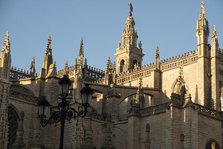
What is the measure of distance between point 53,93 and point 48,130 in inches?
155

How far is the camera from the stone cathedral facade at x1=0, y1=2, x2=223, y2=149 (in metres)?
34.0

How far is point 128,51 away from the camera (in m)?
62.6

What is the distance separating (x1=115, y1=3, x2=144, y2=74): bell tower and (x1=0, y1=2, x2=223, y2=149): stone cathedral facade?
653 cm

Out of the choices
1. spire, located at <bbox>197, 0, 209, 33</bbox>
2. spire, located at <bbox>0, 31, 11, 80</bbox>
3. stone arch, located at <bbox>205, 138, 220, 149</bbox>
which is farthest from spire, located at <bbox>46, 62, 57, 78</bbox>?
stone arch, located at <bbox>205, 138, 220, 149</bbox>

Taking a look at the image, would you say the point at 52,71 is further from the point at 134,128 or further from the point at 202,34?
the point at 202,34

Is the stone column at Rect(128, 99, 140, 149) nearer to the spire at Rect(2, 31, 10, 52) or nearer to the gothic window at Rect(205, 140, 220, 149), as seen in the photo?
the gothic window at Rect(205, 140, 220, 149)

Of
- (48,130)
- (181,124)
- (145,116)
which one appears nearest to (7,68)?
(48,130)

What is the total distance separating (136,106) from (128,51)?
25.4 meters

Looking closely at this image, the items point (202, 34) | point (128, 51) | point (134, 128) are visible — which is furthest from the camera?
point (128, 51)

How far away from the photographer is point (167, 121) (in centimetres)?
3416

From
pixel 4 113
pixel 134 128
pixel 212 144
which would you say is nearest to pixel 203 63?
pixel 212 144

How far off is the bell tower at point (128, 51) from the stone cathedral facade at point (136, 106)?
653cm

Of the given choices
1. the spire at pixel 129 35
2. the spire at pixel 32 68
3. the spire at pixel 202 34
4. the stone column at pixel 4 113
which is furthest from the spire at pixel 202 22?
the spire at pixel 32 68

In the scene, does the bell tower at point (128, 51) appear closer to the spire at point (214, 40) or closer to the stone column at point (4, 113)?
the spire at point (214, 40)
